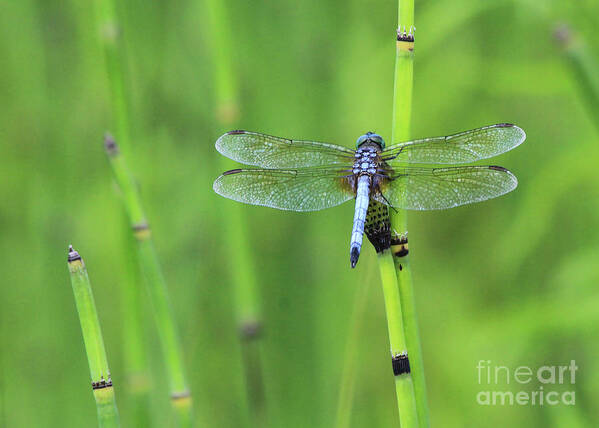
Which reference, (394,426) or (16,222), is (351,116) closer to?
(394,426)

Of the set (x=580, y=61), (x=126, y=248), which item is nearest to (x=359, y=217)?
(x=580, y=61)

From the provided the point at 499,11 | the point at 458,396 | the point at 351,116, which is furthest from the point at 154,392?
the point at 499,11

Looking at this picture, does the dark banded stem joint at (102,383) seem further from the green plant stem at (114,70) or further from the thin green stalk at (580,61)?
the thin green stalk at (580,61)

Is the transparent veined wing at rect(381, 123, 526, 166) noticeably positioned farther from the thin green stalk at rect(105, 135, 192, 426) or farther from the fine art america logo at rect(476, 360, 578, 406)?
the fine art america logo at rect(476, 360, 578, 406)

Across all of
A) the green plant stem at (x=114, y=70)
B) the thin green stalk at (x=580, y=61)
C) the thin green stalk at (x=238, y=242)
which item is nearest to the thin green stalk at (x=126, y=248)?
the green plant stem at (x=114, y=70)

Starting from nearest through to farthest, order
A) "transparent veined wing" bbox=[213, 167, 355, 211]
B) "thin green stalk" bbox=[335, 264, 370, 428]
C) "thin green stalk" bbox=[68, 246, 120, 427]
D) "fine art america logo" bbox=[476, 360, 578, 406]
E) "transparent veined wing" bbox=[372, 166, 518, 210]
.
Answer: "thin green stalk" bbox=[68, 246, 120, 427], "transparent veined wing" bbox=[372, 166, 518, 210], "transparent veined wing" bbox=[213, 167, 355, 211], "thin green stalk" bbox=[335, 264, 370, 428], "fine art america logo" bbox=[476, 360, 578, 406]

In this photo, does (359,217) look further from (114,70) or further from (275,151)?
(114,70)

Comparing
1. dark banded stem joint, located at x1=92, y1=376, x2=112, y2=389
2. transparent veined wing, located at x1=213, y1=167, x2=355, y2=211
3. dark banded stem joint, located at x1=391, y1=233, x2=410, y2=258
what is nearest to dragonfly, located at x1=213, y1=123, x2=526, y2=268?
transparent veined wing, located at x1=213, y1=167, x2=355, y2=211

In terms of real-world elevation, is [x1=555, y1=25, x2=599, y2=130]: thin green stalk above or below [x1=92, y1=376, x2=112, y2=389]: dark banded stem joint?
above
